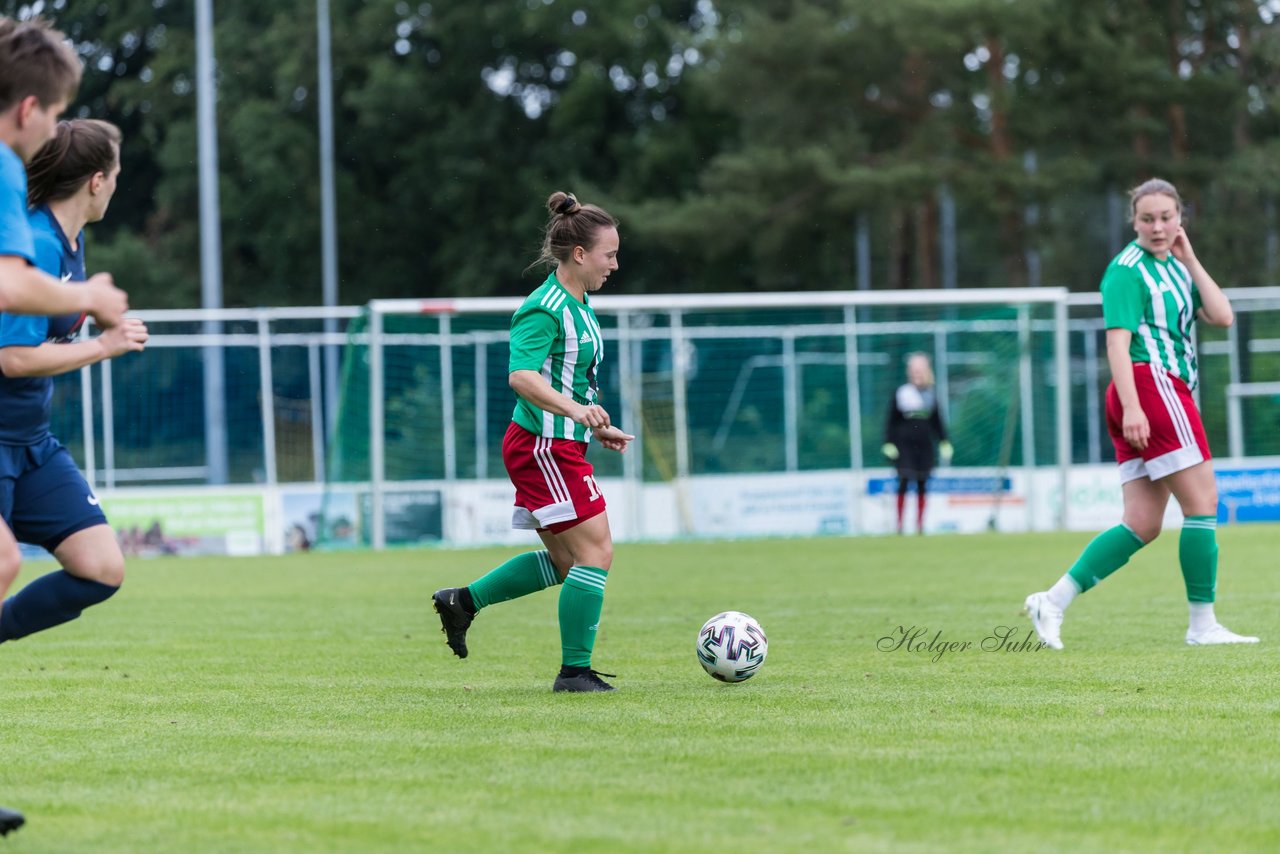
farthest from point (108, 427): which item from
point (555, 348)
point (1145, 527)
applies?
point (1145, 527)

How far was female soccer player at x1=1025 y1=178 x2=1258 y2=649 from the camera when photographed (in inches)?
289

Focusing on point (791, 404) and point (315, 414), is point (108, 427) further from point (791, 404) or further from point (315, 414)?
point (791, 404)

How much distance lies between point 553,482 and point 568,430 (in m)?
0.20

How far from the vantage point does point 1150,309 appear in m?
7.46

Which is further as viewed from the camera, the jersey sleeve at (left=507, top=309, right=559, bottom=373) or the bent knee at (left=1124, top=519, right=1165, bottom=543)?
the bent knee at (left=1124, top=519, right=1165, bottom=543)

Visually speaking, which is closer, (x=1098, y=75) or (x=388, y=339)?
(x=388, y=339)

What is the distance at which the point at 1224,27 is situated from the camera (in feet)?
108

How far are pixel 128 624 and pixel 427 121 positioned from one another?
1198 inches

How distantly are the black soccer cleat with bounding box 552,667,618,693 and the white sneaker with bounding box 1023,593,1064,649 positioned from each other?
218cm

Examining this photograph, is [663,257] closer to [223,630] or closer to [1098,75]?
[1098,75]

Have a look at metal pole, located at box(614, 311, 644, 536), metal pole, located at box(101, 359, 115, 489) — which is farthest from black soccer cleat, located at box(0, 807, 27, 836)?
metal pole, located at box(614, 311, 644, 536)

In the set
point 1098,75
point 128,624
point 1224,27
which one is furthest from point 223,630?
point 1224,27

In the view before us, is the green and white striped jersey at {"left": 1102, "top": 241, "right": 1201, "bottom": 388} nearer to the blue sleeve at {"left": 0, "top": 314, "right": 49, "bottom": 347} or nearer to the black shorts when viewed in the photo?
the blue sleeve at {"left": 0, "top": 314, "right": 49, "bottom": 347}

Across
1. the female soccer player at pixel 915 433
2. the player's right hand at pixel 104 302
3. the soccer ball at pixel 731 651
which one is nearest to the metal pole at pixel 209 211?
the female soccer player at pixel 915 433
